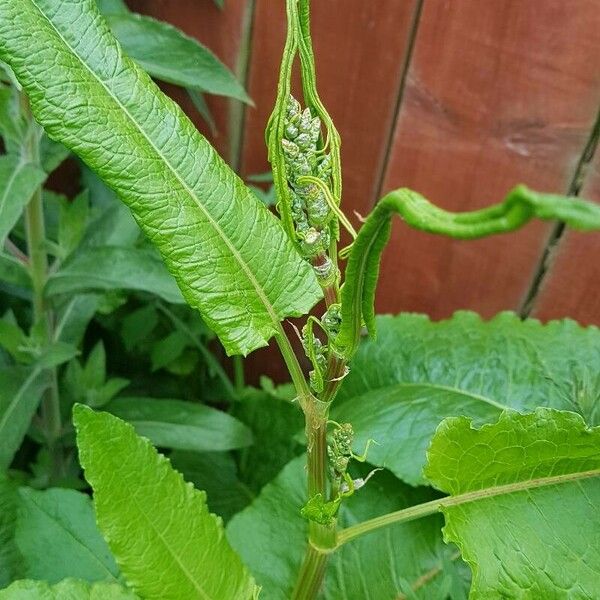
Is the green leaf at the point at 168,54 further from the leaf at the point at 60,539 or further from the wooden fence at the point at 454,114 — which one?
the leaf at the point at 60,539

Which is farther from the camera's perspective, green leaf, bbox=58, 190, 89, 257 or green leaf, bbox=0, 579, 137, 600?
green leaf, bbox=58, 190, 89, 257

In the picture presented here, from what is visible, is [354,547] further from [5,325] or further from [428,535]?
[5,325]

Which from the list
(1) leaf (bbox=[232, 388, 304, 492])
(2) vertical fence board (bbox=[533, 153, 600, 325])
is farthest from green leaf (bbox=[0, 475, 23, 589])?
(2) vertical fence board (bbox=[533, 153, 600, 325])

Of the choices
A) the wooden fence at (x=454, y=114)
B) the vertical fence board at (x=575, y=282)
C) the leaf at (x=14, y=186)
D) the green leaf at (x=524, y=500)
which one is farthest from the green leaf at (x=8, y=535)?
the vertical fence board at (x=575, y=282)

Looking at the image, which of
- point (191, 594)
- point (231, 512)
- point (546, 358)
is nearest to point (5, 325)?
point (231, 512)

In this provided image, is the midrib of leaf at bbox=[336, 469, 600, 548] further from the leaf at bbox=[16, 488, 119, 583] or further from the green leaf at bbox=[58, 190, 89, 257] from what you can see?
the green leaf at bbox=[58, 190, 89, 257]

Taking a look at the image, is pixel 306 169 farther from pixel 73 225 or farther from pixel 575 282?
pixel 575 282
